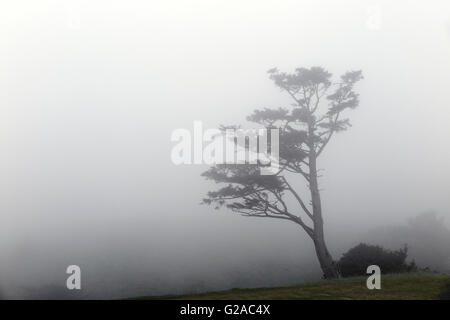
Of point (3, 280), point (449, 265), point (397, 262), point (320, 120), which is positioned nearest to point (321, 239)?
point (397, 262)

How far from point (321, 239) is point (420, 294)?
1005 centimetres

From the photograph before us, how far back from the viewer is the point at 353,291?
14.8 meters

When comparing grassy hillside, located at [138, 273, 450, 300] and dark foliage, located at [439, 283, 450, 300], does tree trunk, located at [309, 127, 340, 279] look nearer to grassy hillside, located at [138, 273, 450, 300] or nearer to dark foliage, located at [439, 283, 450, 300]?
grassy hillside, located at [138, 273, 450, 300]

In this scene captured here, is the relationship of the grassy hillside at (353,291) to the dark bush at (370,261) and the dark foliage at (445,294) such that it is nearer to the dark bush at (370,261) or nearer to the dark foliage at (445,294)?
the dark foliage at (445,294)

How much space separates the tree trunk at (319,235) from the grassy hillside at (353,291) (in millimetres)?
5723

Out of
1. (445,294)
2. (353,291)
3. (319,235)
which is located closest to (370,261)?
(319,235)

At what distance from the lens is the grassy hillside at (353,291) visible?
13773mm

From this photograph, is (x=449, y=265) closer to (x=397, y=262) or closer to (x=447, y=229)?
(x=447, y=229)

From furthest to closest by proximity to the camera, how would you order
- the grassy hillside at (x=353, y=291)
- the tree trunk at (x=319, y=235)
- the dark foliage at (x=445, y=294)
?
1. the tree trunk at (x=319, y=235)
2. the grassy hillside at (x=353, y=291)
3. the dark foliage at (x=445, y=294)

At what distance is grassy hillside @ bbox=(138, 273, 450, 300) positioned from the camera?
13.8 m

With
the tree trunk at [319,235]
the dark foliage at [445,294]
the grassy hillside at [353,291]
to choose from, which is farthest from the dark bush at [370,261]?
the dark foliage at [445,294]

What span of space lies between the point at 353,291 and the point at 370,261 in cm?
891

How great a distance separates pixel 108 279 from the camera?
171 ft
